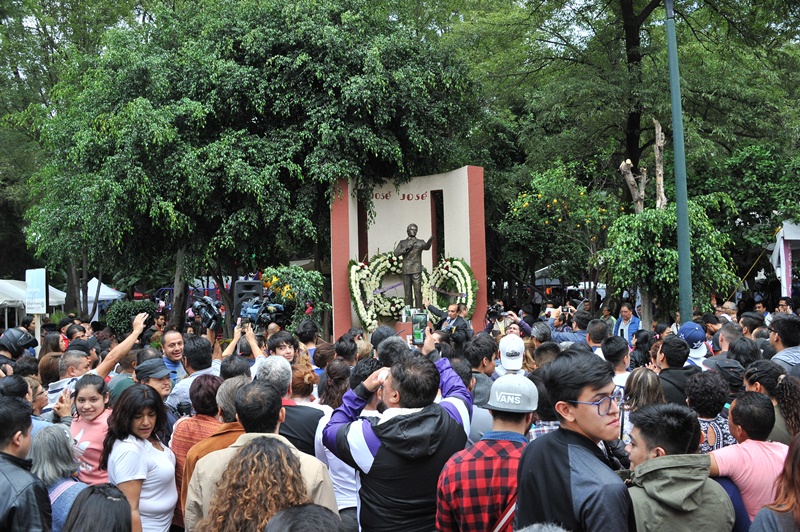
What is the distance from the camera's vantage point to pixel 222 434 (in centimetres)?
421

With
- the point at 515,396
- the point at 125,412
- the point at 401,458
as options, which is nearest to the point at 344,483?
the point at 401,458

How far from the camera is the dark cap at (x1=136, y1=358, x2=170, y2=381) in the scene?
5.57 metres

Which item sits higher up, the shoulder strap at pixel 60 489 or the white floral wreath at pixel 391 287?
the white floral wreath at pixel 391 287

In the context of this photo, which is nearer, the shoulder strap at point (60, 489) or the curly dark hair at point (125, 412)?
the shoulder strap at point (60, 489)

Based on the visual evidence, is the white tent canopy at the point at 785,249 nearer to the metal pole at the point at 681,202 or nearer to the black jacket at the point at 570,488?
the metal pole at the point at 681,202

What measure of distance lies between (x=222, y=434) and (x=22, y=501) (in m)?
1.14

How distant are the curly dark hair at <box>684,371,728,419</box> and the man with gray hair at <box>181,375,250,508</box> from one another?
2550 mm

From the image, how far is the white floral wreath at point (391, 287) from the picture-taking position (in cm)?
1789

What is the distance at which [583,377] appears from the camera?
9.52 feet

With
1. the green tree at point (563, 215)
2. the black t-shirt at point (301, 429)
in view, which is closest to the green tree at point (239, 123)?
the green tree at point (563, 215)

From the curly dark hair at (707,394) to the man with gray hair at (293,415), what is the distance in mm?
2245

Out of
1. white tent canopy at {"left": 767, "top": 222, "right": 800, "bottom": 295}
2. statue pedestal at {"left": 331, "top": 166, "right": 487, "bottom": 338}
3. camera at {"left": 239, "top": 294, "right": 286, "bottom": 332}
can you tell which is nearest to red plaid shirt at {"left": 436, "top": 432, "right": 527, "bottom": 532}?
camera at {"left": 239, "top": 294, "right": 286, "bottom": 332}

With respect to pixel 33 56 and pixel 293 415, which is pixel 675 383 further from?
pixel 33 56

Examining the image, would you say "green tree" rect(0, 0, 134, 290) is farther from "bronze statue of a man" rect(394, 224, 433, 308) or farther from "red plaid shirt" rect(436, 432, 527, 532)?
"red plaid shirt" rect(436, 432, 527, 532)
